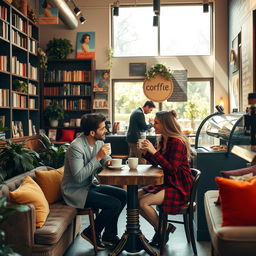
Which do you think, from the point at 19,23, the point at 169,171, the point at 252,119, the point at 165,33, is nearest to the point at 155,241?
the point at 169,171

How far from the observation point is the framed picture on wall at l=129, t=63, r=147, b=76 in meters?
9.73

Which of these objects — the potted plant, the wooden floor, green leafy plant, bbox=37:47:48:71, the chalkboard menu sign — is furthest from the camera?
the chalkboard menu sign

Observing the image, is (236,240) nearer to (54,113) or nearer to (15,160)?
(15,160)

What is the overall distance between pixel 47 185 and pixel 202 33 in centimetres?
A: 672

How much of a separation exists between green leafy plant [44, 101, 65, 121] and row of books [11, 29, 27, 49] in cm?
148

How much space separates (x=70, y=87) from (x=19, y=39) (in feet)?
6.00

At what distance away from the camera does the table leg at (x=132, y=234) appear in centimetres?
398

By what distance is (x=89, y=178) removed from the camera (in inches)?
163

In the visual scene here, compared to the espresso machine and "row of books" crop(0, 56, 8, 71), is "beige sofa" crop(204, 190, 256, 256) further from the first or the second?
"row of books" crop(0, 56, 8, 71)

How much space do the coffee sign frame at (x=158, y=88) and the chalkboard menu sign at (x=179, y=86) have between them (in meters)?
0.18

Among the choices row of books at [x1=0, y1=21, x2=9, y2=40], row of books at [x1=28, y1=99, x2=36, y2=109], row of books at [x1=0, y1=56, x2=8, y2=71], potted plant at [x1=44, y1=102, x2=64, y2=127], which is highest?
row of books at [x1=0, y1=21, x2=9, y2=40]

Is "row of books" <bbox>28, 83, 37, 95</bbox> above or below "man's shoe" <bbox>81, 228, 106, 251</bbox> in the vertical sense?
above

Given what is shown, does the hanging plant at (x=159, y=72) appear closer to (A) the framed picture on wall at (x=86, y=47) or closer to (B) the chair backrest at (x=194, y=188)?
(A) the framed picture on wall at (x=86, y=47)

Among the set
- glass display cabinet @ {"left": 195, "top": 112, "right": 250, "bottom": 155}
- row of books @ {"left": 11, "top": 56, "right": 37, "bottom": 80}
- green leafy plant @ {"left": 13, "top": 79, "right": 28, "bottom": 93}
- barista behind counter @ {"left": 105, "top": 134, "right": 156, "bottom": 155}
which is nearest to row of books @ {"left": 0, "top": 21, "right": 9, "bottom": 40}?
row of books @ {"left": 11, "top": 56, "right": 37, "bottom": 80}
